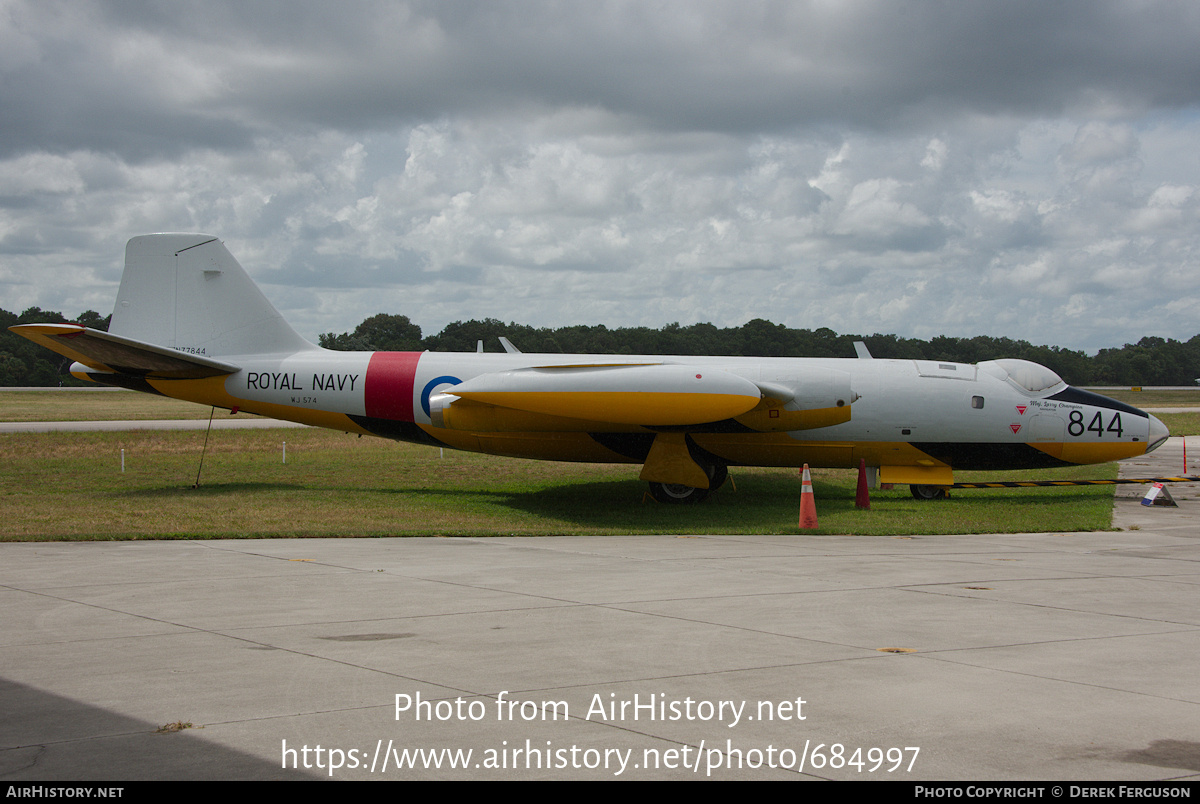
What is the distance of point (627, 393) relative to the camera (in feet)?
51.7

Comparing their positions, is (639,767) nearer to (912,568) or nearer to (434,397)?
(912,568)

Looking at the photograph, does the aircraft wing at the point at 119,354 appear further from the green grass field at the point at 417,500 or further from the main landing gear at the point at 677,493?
the main landing gear at the point at 677,493

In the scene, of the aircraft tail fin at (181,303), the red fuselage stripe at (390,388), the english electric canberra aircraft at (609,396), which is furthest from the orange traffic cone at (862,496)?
the aircraft tail fin at (181,303)

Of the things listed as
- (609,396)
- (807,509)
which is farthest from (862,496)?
(609,396)

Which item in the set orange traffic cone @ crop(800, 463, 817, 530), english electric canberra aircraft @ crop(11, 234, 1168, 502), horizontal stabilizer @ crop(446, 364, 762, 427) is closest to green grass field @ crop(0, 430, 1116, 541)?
orange traffic cone @ crop(800, 463, 817, 530)

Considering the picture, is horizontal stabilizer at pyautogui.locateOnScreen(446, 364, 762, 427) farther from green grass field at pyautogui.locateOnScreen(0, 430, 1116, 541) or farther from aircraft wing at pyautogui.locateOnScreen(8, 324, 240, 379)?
aircraft wing at pyautogui.locateOnScreen(8, 324, 240, 379)

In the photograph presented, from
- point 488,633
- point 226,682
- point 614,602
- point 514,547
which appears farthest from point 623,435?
point 226,682

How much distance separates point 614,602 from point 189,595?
153 inches

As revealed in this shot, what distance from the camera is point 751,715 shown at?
5.10 metres

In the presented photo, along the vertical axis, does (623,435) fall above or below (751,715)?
above

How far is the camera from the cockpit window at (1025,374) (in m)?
17.6

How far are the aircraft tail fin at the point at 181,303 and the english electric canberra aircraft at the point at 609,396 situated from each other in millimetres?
27

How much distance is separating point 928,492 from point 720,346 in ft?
85.5

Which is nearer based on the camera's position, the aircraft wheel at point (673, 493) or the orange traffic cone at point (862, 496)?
the orange traffic cone at point (862, 496)
